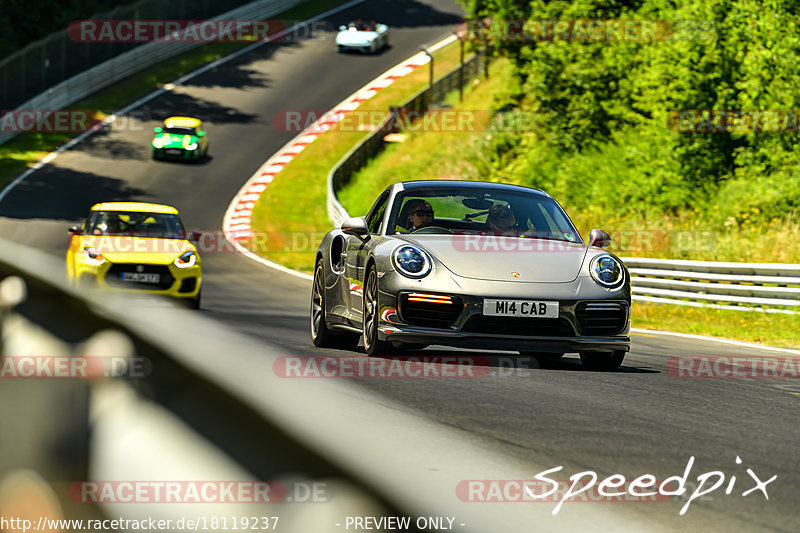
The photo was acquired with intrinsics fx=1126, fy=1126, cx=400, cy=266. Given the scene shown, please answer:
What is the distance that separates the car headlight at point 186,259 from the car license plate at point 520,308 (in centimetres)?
862

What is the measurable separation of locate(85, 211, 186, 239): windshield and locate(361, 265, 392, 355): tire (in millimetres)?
8381

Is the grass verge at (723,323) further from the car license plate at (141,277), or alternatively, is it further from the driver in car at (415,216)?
the car license plate at (141,277)

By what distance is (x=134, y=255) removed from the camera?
15.6m

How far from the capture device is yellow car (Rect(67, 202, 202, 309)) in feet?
50.2

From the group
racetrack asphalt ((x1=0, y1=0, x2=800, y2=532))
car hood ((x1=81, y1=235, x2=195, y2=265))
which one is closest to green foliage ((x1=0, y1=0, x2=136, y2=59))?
racetrack asphalt ((x1=0, y1=0, x2=800, y2=532))

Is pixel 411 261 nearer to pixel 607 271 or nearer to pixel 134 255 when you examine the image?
pixel 607 271

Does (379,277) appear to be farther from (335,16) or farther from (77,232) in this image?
(335,16)

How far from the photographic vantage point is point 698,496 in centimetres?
454

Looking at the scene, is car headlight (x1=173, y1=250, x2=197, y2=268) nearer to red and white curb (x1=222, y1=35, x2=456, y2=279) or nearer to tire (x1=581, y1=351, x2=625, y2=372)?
tire (x1=581, y1=351, x2=625, y2=372)

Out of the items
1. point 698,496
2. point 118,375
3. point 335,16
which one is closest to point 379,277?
point 698,496

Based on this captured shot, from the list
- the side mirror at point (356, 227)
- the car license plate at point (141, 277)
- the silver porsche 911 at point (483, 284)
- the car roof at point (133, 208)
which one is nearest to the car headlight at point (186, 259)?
the car license plate at point (141, 277)

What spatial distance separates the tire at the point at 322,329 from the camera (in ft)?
33.1

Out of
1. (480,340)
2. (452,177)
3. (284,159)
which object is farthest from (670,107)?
(480,340)

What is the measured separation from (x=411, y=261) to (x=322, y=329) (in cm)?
209
